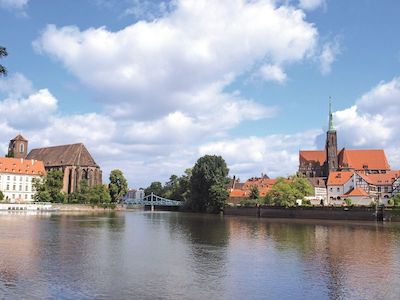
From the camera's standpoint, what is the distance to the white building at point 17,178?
143 metres

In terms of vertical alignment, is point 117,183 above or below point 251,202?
above

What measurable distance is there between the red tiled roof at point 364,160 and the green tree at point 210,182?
46553 mm

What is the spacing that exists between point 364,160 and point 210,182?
55090 mm

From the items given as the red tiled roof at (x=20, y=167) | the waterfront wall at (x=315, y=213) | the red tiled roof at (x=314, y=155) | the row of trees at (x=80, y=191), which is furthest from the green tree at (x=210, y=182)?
the red tiled roof at (x=20, y=167)

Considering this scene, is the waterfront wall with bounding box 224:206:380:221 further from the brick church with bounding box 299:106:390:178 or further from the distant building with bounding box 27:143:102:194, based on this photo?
the distant building with bounding box 27:143:102:194

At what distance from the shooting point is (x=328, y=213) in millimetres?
94500

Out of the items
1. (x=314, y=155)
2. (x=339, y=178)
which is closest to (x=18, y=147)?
(x=314, y=155)

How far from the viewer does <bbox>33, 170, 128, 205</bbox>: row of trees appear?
136m

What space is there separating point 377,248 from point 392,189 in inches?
3324

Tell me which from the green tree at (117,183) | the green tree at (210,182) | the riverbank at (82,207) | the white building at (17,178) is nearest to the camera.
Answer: the green tree at (210,182)

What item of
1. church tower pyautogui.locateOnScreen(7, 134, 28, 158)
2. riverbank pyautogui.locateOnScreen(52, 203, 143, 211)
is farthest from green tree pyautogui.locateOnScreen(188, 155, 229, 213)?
church tower pyautogui.locateOnScreen(7, 134, 28, 158)

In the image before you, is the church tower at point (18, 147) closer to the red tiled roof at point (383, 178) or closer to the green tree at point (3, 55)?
the red tiled roof at point (383, 178)

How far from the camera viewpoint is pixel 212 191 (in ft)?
406

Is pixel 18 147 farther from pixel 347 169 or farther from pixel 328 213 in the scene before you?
pixel 328 213
